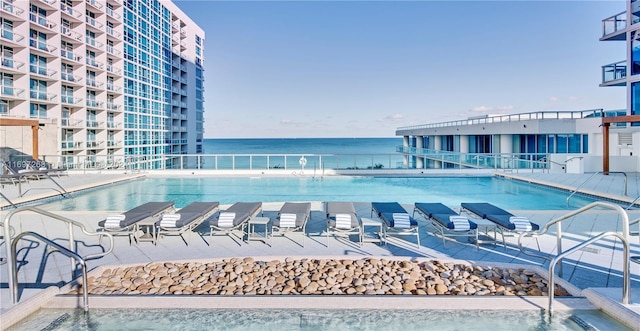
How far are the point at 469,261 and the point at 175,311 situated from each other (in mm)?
2928

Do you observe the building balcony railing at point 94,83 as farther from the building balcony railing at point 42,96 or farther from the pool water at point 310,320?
the pool water at point 310,320

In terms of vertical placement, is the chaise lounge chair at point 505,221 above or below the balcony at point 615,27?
below

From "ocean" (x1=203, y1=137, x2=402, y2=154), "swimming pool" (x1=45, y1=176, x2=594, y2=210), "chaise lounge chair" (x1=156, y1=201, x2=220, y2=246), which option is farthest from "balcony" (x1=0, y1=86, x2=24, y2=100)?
"ocean" (x1=203, y1=137, x2=402, y2=154)

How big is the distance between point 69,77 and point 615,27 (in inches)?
1187

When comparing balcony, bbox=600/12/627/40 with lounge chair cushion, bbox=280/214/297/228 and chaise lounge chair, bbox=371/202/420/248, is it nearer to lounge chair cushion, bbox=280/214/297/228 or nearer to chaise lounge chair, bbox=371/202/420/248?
chaise lounge chair, bbox=371/202/420/248

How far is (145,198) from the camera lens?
30.5 feet

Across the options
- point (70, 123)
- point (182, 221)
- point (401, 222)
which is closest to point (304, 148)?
point (70, 123)

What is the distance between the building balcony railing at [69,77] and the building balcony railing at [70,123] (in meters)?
2.49

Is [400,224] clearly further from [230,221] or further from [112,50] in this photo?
[112,50]

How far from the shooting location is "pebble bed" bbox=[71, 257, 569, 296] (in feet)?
11.6

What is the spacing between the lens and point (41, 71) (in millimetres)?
23062

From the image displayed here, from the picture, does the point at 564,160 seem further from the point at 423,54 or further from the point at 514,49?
the point at 423,54

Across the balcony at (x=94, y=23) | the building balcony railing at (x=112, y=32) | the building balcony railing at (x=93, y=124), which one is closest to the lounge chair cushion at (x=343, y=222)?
the building balcony railing at (x=93, y=124)

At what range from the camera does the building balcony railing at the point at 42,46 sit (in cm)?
2230
